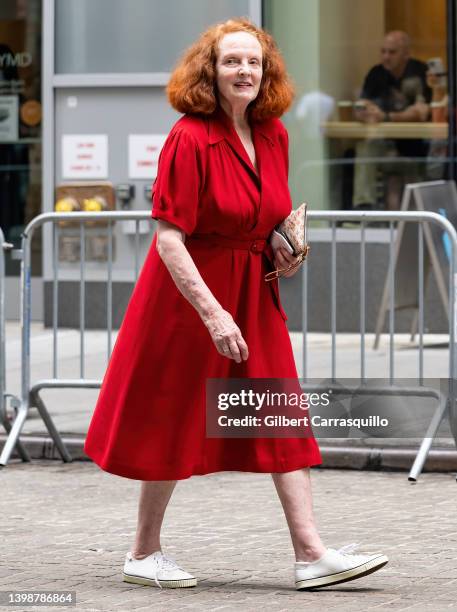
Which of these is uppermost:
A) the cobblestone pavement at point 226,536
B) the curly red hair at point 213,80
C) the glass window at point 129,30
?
the glass window at point 129,30

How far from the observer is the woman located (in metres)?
5.04

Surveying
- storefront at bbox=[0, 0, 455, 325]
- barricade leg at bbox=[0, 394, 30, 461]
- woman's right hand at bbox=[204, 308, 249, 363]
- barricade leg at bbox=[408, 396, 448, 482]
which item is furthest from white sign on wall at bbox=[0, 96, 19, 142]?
woman's right hand at bbox=[204, 308, 249, 363]

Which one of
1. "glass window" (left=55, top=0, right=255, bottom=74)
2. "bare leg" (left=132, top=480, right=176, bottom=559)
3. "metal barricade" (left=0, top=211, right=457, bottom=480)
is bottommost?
"bare leg" (left=132, top=480, right=176, bottom=559)

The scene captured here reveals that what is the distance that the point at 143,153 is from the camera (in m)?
13.0

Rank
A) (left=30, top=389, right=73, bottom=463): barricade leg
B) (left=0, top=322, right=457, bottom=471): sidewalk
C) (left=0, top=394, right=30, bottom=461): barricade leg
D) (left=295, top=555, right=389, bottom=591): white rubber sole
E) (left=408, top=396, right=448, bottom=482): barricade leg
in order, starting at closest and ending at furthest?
(left=295, top=555, right=389, bottom=591): white rubber sole < (left=408, top=396, right=448, bottom=482): barricade leg < (left=0, top=322, right=457, bottom=471): sidewalk < (left=30, top=389, right=73, bottom=463): barricade leg < (left=0, top=394, right=30, bottom=461): barricade leg

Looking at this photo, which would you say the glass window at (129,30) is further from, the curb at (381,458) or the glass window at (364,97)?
the curb at (381,458)

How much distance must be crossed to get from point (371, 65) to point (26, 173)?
3330 mm

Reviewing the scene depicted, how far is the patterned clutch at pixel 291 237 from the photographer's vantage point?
5.15m

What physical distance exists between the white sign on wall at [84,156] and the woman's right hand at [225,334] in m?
8.29

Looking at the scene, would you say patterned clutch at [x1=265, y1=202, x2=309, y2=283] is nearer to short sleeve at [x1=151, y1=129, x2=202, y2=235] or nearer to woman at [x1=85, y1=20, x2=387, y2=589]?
woman at [x1=85, y1=20, x2=387, y2=589]

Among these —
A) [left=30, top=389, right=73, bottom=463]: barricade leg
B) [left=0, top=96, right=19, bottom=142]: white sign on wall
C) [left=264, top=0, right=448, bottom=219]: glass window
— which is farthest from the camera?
[left=0, top=96, right=19, bottom=142]: white sign on wall

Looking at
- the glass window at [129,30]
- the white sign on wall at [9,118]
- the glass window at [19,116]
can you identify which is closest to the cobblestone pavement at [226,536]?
the glass window at [129,30]

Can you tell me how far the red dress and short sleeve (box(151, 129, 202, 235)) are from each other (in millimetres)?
26

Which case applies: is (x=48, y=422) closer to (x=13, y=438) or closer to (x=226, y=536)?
(x=13, y=438)
